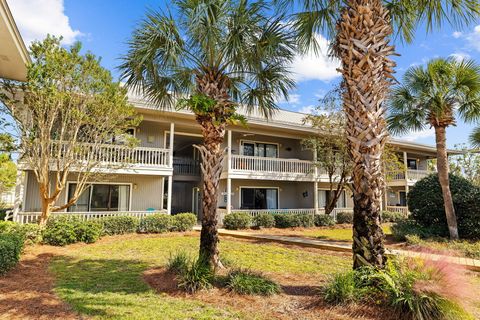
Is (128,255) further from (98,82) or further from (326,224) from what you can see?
(326,224)

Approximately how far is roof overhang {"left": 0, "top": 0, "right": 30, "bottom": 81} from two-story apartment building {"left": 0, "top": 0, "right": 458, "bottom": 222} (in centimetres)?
4

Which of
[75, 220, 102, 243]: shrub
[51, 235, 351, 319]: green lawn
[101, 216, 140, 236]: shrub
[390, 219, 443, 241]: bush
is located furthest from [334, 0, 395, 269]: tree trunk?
[101, 216, 140, 236]: shrub

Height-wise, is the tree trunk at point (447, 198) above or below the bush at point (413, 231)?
above

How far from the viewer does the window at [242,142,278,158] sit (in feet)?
64.9

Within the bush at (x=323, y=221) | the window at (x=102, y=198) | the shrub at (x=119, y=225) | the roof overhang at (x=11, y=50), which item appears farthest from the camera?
the bush at (x=323, y=221)

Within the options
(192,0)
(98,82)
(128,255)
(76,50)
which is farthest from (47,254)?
(192,0)

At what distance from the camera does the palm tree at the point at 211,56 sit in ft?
21.3

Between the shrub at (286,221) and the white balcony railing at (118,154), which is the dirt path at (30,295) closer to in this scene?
A: the white balcony railing at (118,154)

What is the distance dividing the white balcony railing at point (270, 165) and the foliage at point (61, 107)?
24.1 feet

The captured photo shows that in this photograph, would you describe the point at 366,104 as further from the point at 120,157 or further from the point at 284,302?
the point at 120,157

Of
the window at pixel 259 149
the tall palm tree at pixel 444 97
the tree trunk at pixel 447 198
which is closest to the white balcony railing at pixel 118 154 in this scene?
the window at pixel 259 149

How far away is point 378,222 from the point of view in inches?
201

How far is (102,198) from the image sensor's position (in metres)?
15.6

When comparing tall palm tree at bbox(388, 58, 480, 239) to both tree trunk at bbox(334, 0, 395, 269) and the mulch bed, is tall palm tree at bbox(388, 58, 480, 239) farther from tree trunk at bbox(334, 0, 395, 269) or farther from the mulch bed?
the mulch bed
